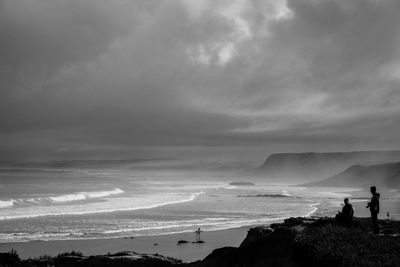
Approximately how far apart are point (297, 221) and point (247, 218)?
71.2 ft

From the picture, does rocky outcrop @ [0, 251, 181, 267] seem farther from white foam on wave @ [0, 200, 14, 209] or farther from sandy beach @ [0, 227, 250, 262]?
white foam on wave @ [0, 200, 14, 209]

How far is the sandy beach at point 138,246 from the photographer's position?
24984 mm

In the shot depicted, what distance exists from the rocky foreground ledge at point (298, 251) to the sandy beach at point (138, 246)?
618 centimetres

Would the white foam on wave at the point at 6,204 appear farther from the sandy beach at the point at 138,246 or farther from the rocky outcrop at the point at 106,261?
the rocky outcrop at the point at 106,261

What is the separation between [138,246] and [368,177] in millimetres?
98831

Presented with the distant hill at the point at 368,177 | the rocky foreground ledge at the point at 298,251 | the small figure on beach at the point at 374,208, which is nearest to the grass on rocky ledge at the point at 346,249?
the rocky foreground ledge at the point at 298,251

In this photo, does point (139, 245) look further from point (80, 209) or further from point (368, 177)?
point (368, 177)

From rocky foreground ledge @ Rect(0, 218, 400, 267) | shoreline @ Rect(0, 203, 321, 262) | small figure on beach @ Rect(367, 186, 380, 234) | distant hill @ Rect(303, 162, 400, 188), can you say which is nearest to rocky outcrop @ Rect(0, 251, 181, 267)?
rocky foreground ledge @ Rect(0, 218, 400, 267)

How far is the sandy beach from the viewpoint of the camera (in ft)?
82.0

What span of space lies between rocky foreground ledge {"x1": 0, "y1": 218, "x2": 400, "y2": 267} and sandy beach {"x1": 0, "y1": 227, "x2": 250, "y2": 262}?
6.18 metres

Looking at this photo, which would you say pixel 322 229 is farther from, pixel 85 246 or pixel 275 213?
pixel 275 213

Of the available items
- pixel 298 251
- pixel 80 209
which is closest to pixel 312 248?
pixel 298 251

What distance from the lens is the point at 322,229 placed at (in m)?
15.7

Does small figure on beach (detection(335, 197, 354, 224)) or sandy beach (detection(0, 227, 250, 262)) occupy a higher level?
small figure on beach (detection(335, 197, 354, 224))
